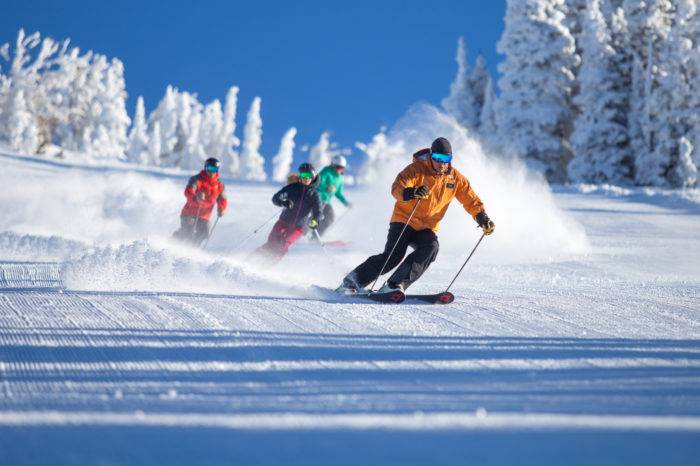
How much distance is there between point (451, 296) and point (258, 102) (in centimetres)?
7410

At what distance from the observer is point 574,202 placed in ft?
70.3

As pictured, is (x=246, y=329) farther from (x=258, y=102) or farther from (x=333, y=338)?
(x=258, y=102)

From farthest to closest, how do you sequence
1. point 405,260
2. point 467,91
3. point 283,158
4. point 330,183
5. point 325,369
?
1. point 283,158
2. point 467,91
3. point 330,183
4. point 405,260
5. point 325,369

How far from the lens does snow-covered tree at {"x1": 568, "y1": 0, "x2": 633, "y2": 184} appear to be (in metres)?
33.5

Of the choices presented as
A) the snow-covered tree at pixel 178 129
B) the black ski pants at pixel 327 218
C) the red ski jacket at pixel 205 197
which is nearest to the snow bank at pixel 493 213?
the black ski pants at pixel 327 218

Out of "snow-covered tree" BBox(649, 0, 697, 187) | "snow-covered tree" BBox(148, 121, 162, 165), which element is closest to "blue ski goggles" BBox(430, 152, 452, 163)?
"snow-covered tree" BBox(649, 0, 697, 187)

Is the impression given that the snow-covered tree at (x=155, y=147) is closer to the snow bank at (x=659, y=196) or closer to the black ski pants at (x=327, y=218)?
the snow bank at (x=659, y=196)

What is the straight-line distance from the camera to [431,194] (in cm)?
659

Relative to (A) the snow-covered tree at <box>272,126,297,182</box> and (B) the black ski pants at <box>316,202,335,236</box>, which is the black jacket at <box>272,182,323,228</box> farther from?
(A) the snow-covered tree at <box>272,126,297,182</box>

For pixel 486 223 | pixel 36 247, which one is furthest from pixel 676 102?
pixel 36 247

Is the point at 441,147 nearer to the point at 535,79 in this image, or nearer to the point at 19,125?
the point at 535,79

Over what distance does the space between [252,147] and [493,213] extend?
63.1 m

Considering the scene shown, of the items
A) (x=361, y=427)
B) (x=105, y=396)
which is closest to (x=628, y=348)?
(x=361, y=427)

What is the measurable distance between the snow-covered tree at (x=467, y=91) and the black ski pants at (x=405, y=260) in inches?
1578
